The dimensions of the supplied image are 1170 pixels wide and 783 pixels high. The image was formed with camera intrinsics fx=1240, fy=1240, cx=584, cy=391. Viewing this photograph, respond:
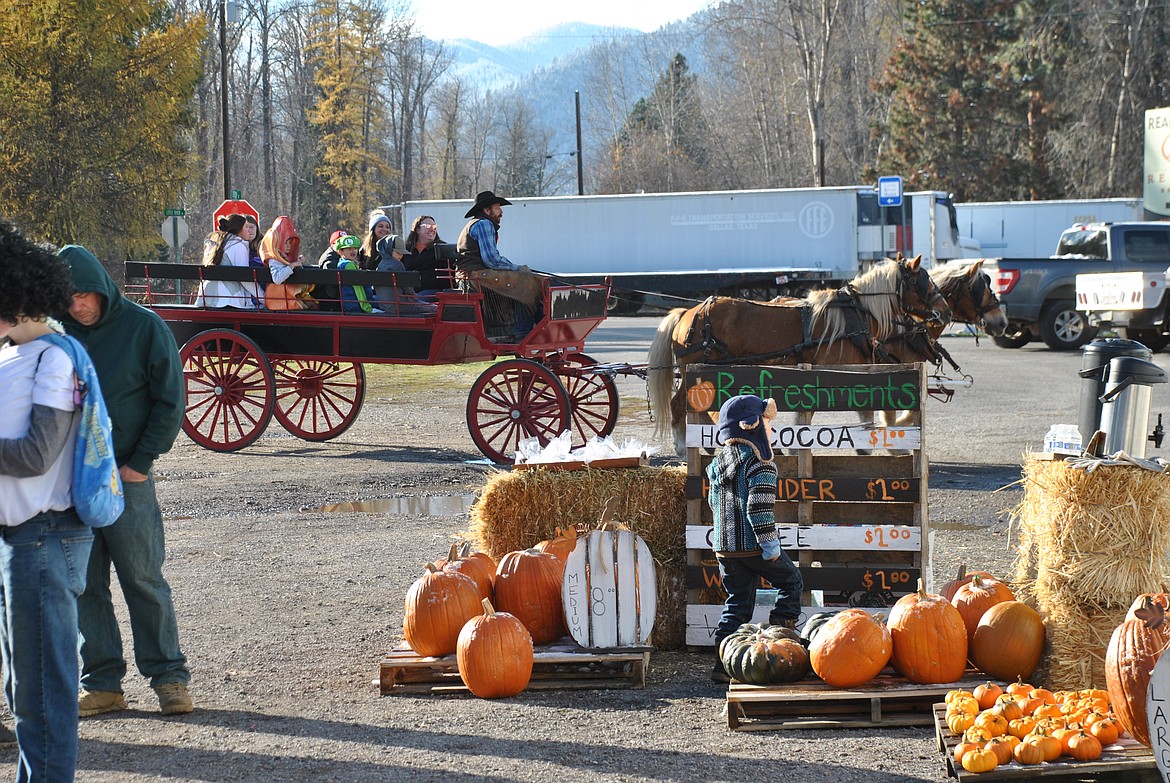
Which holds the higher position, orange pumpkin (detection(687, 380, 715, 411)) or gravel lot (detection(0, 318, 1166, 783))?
orange pumpkin (detection(687, 380, 715, 411))

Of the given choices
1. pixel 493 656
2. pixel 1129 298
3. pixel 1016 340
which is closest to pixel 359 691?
pixel 493 656

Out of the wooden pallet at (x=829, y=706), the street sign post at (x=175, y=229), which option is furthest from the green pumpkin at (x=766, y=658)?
the street sign post at (x=175, y=229)

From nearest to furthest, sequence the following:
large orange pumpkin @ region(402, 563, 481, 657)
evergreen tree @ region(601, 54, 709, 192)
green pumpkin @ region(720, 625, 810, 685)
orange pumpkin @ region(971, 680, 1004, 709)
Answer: orange pumpkin @ region(971, 680, 1004, 709), green pumpkin @ region(720, 625, 810, 685), large orange pumpkin @ region(402, 563, 481, 657), evergreen tree @ region(601, 54, 709, 192)

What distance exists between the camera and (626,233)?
35.6m

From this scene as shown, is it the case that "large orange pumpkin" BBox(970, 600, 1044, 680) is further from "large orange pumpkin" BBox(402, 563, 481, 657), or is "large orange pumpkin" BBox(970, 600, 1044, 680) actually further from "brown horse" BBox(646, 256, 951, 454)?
"brown horse" BBox(646, 256, 951, 454)

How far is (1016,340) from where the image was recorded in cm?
2356

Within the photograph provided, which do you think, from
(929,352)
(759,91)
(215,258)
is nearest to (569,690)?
(929,352)

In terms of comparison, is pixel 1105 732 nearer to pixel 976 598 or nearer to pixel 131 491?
pixel 976 598

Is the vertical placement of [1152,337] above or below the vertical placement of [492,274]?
below

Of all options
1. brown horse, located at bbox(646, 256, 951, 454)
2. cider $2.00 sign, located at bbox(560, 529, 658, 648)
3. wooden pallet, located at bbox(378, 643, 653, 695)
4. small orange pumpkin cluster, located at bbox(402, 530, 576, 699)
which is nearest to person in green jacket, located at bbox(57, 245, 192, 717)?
wooden pallet, located at bbox(378, 643, 653, 695)

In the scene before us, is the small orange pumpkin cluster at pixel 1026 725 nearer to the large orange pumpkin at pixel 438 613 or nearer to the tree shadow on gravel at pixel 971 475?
the large orange pumpkin at pixel 438 613

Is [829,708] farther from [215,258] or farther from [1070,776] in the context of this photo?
[215,258]

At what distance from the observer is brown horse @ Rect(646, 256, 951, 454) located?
1027 centimetres

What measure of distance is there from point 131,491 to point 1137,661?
372 cm
